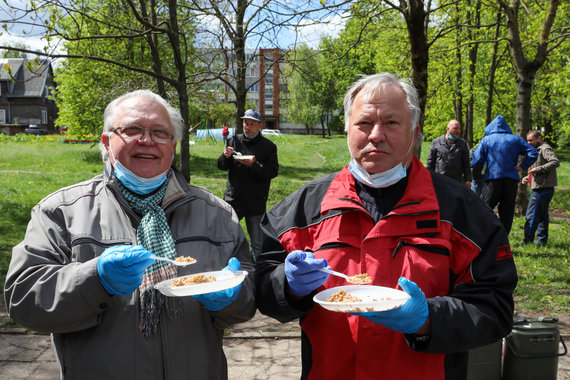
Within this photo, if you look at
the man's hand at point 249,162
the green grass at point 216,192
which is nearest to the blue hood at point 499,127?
the green grass at point 216,192

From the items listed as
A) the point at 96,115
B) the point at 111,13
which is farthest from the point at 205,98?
the point at 111,13

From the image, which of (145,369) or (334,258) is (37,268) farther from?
(334,258)

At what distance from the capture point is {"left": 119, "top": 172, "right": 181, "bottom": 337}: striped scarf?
2.04 meters

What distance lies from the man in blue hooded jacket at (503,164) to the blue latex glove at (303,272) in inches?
284

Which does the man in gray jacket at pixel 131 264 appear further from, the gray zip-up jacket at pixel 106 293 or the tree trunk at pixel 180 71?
the tree trunk at pixel 180 71

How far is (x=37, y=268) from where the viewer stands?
1945 mm

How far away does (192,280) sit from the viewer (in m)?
2.01

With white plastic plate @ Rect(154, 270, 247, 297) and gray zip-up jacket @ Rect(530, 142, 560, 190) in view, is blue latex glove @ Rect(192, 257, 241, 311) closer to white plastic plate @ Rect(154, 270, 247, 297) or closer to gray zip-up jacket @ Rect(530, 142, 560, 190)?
white plastic plate @ Rect(154, 270, 247, 297)

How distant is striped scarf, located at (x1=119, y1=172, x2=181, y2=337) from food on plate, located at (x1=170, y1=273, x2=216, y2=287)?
133mm

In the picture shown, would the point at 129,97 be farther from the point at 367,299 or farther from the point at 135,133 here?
the point at 367,299

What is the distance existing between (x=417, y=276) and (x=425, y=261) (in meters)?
0.07

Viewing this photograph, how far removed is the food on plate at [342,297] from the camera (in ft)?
6.16

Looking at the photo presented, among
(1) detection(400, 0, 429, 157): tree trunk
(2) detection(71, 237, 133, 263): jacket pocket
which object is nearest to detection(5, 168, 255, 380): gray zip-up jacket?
(2) detection(71, 237, 133, 263): jacket pocket

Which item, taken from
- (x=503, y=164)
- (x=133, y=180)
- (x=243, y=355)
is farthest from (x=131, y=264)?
(x=503, y=164)
